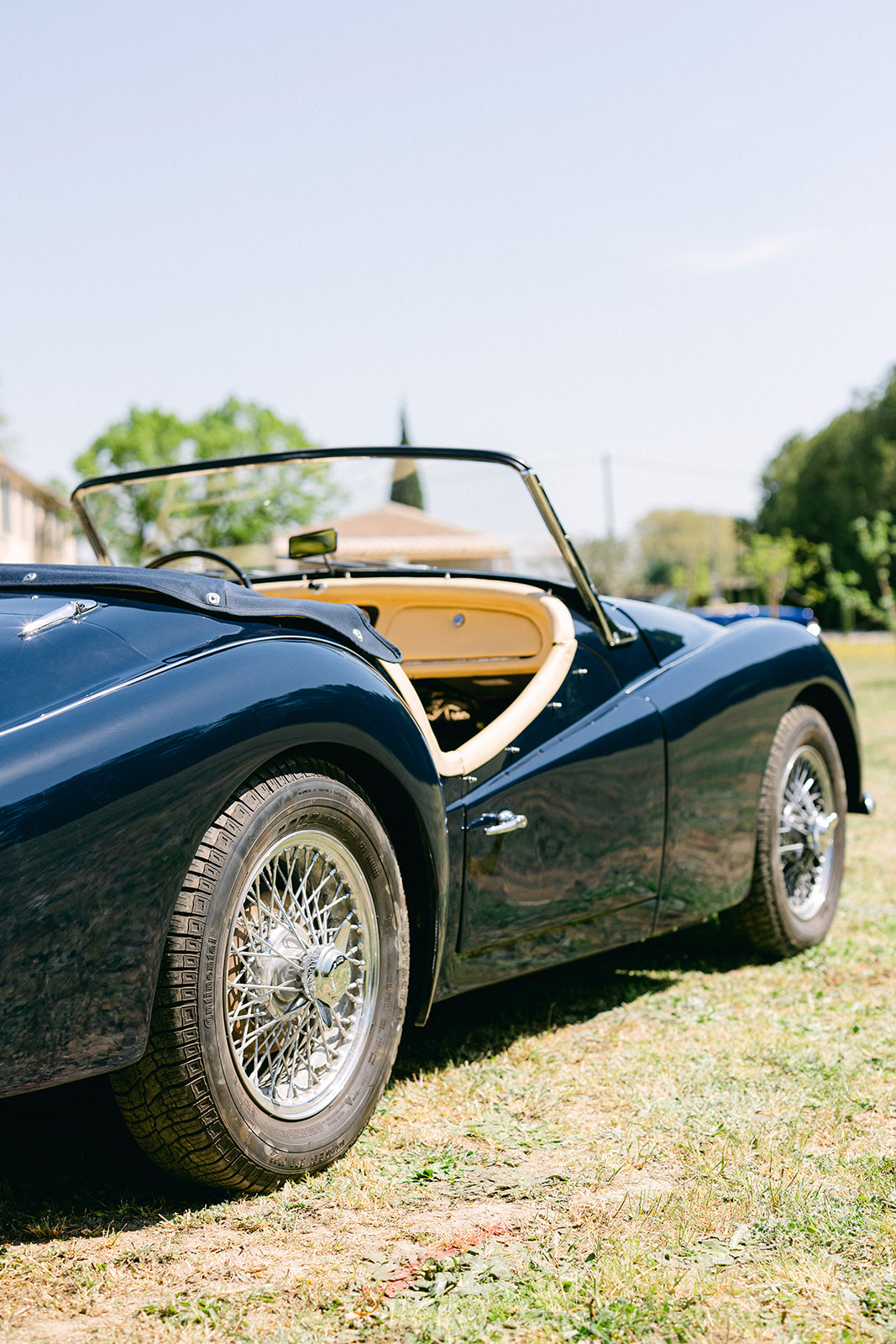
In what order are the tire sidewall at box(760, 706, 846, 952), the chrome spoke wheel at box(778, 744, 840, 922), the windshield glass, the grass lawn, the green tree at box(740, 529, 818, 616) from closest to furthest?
1. the grass lawn
2. the windshield glass
3. the tire sidewall at box(760, 706, 846, 952)
4. the chrome spoke wheel at box(778, 744, 840, 922)
5. the green tree at box(740, 529, 818, 616)

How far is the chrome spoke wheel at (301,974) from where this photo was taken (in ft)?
7.60

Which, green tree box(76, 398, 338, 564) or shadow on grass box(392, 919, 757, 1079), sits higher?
green tree box(76, 398, 338, 564)

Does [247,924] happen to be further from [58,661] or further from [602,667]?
Result: [602,667]

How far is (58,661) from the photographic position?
2.11 metres

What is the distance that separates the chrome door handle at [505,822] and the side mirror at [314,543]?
927mm

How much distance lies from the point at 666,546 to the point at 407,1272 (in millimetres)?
148113

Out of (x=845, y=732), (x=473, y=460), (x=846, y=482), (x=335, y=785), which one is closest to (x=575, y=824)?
(x=335, y=785)

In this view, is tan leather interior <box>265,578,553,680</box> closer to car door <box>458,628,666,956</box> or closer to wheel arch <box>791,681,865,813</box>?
car door <box>458,628,666,956</box>

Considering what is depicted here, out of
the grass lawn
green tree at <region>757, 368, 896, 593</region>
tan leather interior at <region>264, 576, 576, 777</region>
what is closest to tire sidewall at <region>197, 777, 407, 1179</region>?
the grass lawn

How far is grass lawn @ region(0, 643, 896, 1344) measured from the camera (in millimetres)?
1938

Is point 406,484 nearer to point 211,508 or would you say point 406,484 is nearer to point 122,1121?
point 211,508

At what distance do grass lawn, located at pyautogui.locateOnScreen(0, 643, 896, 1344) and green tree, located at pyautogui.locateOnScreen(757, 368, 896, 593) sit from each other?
152 feet

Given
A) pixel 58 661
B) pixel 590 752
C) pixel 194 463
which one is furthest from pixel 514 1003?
pixel 58 661

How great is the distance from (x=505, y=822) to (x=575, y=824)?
0.30m
